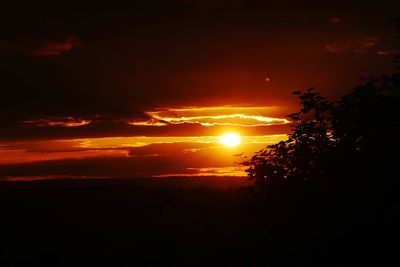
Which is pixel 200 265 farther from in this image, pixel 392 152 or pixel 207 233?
pixel 392 152

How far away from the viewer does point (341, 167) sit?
20.6 metres

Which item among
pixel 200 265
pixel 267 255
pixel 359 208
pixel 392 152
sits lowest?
pixel 200 265

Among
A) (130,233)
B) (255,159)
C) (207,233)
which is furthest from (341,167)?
(130,233)

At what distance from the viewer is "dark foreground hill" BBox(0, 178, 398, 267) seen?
19.2 m

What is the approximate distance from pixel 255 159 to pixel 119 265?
42769 millimetres

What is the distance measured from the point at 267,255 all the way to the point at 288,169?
305 centimetres

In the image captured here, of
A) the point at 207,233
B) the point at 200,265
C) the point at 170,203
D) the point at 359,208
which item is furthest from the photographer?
the point at 170,203

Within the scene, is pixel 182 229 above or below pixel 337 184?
below

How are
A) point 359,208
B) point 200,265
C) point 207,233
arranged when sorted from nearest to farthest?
1. point 359,208
2. point 200,265
3. point 207,233

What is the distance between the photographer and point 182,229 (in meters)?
94.2

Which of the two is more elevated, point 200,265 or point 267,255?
point 267,255

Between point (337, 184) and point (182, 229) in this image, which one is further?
point (182, 229)

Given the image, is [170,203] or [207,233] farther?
[170,203]

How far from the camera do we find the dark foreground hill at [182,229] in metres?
19.2
